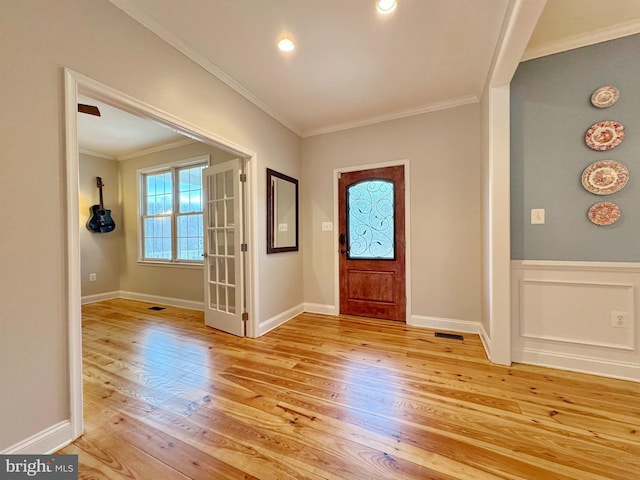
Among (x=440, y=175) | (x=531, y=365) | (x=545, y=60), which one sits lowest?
(x=531, y=365)

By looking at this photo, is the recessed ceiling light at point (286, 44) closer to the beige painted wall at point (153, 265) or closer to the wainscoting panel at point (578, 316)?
the beige painted wall at point (153, 265)

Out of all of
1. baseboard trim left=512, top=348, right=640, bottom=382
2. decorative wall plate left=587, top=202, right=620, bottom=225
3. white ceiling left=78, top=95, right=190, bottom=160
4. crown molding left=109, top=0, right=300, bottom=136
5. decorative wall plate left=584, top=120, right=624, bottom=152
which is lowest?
baseboard trim left=512, top=348, right=640, bottom=382

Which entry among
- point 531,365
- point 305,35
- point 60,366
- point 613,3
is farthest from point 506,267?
point 60,366

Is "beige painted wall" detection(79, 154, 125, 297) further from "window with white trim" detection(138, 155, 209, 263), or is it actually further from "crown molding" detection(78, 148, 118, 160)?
"window with white trim" detection(138, 155, 209, 263)

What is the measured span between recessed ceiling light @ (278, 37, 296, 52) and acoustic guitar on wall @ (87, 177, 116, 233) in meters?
4.45

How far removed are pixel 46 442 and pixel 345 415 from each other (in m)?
1.59

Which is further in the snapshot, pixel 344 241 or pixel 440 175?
pixel 344 241

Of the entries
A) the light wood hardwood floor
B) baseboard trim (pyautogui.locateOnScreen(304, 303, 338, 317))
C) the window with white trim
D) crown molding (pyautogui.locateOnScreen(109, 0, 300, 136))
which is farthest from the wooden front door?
the window with white trim

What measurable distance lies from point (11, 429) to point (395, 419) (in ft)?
6.46

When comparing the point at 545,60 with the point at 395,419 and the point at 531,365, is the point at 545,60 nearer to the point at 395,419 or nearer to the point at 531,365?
the point at 531,365

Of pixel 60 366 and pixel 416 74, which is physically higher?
pixel 416 74

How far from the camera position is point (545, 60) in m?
2.18

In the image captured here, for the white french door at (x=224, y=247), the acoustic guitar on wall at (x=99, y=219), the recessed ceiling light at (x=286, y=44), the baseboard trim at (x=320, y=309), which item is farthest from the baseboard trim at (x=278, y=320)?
the acoustic guitar on wall at (x=99, y=219)

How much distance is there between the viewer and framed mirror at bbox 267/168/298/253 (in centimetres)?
316
